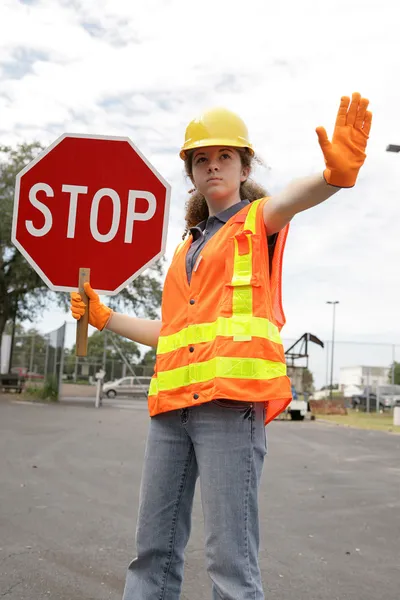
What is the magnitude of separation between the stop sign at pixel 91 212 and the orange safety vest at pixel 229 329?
3.92 ft

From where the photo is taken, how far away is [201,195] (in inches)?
122

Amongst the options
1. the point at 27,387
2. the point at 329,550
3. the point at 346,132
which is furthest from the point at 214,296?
the point at 27,387

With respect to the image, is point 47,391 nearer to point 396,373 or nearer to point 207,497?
point 396,373

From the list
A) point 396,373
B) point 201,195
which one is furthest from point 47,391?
point 201,195

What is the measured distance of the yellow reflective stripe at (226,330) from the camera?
2527 millimetres

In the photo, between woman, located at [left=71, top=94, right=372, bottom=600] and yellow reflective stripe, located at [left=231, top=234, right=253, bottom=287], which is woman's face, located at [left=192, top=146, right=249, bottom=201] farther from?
yellow reflective stripe, located at [left=231, top=234, right=253, bottom=287]

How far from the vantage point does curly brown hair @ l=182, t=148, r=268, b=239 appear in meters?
2.89

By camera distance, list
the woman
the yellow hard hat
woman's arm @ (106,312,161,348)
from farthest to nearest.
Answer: woman's arm @ (106,312,161,348) < the yellow hard hat < the woman

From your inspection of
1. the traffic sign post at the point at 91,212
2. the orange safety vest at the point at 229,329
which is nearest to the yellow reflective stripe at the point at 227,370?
the orange safety vest at the point at 229,329

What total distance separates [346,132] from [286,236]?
18.9 inches

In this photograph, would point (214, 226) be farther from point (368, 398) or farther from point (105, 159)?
point (368, 398)

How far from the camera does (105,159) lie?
4.36 m

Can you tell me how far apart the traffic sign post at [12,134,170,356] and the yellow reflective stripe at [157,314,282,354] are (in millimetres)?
1192

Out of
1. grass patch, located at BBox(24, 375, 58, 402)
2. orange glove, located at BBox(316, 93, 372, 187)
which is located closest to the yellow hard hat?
orange glove, located at BBox(316, 93, 372, 187)
